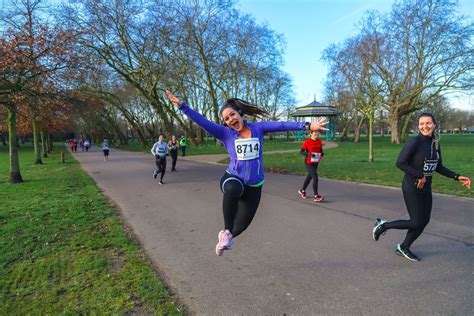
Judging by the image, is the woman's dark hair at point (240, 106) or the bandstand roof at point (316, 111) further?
the bandstand roof at point (316, 111)

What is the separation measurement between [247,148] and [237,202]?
0.60 metres

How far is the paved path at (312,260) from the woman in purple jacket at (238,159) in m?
0.59

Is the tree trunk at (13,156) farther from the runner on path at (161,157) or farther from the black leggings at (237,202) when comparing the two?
the black leggings at (237,202)

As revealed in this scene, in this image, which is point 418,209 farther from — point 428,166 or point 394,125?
point 394,125

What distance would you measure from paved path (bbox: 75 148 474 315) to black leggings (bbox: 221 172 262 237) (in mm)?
677

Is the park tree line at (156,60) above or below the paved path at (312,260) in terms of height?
above

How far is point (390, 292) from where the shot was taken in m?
3.11

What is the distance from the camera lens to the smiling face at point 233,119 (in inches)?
132

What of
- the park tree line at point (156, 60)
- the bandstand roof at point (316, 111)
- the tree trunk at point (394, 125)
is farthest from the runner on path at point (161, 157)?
the tree trunk at point (394, 125)

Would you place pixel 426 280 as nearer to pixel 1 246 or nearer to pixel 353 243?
pixel 353 243

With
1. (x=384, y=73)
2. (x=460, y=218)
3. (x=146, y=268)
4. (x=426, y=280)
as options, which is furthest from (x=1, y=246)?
(x=384, y=73)

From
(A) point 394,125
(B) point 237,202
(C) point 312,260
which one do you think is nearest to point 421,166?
(C) point 312,260

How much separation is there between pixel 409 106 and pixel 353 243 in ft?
134

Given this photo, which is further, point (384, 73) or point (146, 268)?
point (384, 73)
